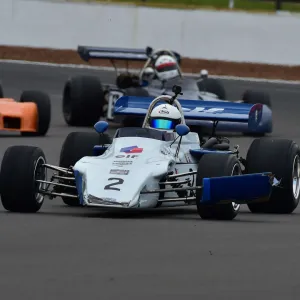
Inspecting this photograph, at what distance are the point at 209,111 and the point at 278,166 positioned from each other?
2353mm

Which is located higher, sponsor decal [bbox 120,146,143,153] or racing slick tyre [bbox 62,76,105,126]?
sponsor decal [bbox 120,146,143,153]

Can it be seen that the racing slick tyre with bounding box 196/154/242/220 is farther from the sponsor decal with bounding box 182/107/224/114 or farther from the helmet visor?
the sponsor decal with bounding box 182/107/224/114

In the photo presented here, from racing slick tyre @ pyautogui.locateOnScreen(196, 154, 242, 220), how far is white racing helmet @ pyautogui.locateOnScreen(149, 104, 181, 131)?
1.39 m

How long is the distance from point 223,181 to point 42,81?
20104 mm

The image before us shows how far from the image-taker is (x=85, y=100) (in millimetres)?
22938

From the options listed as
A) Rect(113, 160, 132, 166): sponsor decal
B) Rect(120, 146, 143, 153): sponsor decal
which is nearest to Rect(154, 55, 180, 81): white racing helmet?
Rect(120, 146, 143, 153): sponsor decal

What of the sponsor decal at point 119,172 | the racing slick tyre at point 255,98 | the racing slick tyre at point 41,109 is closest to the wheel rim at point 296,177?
the sponsor decal at point 119,172

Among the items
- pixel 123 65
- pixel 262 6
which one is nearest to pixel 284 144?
pixel 123 65

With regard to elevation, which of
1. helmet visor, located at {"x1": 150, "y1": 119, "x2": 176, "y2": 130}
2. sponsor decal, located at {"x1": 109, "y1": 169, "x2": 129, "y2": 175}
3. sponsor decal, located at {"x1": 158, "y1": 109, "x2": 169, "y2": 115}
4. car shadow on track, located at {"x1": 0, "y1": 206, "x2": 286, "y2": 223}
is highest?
sponsor decal, located at {"x1": 158, "y1": 109, "x2": 169, "y2": 115}

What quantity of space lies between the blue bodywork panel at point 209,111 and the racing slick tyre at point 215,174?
2579mm

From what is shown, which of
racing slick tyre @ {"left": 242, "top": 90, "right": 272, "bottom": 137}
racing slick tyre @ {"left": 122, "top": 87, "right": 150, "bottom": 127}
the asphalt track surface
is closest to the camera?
the asphalt track surface

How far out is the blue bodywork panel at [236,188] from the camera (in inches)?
437

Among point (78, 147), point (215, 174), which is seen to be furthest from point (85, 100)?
point (215, 174)

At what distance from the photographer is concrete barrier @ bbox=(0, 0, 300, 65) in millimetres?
32625
